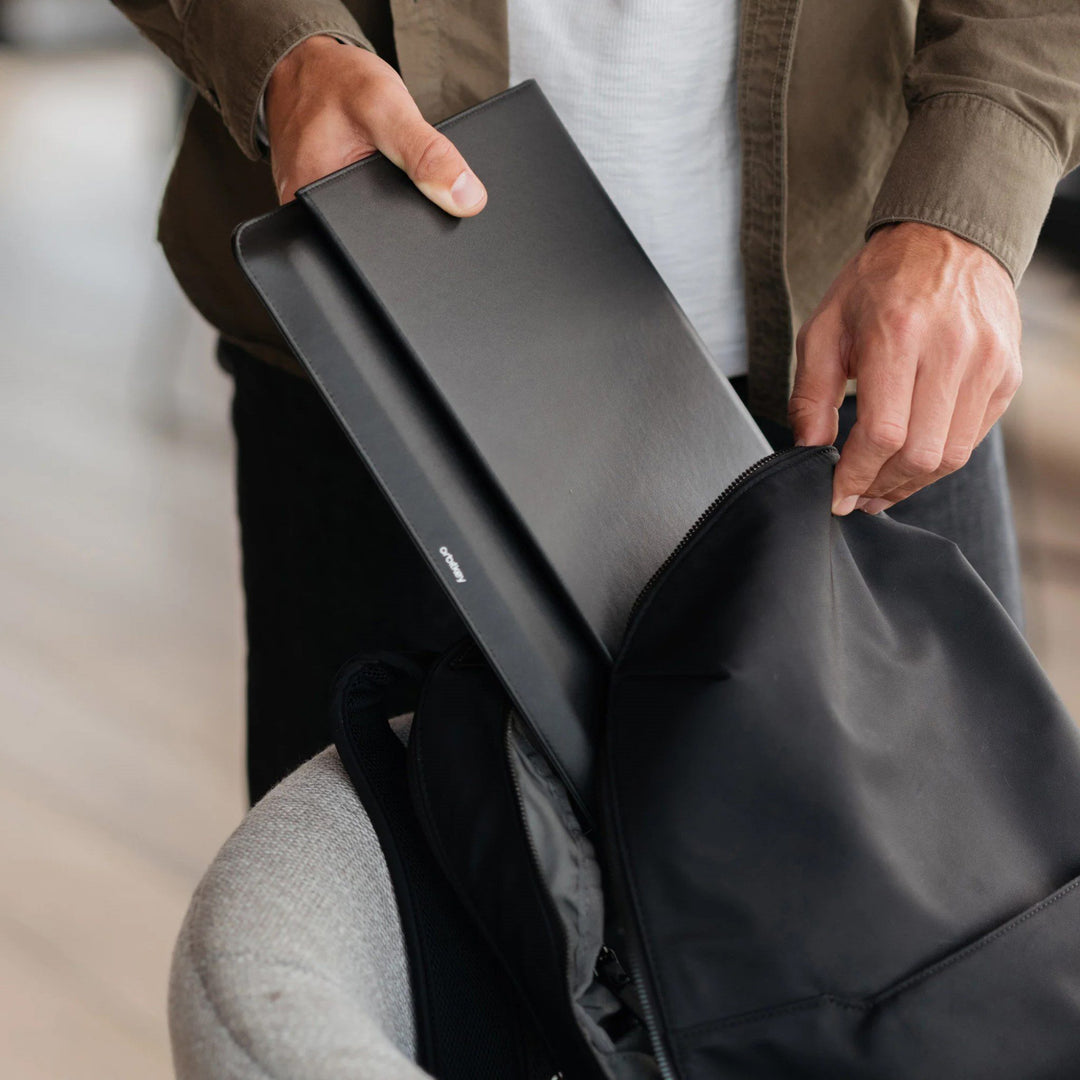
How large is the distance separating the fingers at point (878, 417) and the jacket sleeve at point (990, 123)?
0.30ft

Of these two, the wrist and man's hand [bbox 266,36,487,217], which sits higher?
the wrist

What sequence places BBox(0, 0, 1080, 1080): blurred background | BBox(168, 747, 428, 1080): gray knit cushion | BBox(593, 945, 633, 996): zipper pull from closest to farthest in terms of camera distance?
BBox(168, 747, 428, 1080): gray knit cushion
BBox(593, 945, 633, 996): zipper pull
BBox(0, 0, 1080, 1080): blurred background

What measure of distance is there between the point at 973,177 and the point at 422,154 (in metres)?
0.28

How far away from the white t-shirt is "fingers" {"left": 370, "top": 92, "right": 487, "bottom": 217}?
16 cm

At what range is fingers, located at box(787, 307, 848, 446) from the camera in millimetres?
589

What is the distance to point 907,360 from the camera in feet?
1.81

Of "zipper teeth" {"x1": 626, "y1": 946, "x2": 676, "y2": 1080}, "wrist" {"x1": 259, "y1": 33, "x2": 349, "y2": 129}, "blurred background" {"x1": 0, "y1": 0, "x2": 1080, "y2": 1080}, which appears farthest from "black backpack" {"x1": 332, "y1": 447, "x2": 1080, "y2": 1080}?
"blurred background" {"x1": 0, "y1": 0, "x2": 1080, "y2": 1080}

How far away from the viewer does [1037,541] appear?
183 centimetres

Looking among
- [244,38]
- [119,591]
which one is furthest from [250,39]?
[119,591]

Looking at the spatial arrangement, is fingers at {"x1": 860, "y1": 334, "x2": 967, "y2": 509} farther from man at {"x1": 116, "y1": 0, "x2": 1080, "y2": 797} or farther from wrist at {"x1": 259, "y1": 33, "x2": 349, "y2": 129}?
wrist at {"x1": 259, "y1": 33, "x2": 349, "y2": 129}

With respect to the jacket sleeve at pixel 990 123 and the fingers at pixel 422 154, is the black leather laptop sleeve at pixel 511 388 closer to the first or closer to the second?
the fingers at pixel 422 154

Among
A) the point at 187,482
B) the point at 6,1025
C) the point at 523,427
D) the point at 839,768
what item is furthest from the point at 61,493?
the point at 839,768

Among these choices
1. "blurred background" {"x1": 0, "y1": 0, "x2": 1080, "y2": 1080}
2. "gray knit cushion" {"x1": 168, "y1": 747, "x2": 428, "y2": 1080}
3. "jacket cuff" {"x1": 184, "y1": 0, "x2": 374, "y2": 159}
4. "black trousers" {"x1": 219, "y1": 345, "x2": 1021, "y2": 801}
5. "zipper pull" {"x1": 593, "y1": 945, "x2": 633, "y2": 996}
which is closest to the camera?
"gray knit cushion" {"x1": 168, "y1": 747, "x2": 428, "y2": 1080}

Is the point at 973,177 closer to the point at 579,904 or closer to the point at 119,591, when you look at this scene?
the point at 579,904
